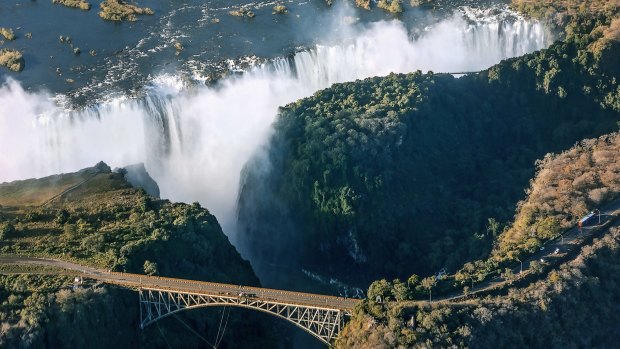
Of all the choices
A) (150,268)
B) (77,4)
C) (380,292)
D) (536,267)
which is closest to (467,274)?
(536,267)

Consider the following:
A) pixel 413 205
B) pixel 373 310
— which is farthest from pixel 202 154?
pixel 373 310

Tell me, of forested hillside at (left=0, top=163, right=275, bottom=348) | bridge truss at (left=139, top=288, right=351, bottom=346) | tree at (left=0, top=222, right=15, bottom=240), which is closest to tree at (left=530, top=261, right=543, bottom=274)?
bridge truss at (left=139, top=288, right=351, bottom=346)

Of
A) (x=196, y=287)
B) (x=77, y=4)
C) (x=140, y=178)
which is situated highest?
(x=77, y=4)

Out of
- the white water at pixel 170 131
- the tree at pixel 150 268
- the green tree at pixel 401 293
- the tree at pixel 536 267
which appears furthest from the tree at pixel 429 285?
the white water at pixel 170 131

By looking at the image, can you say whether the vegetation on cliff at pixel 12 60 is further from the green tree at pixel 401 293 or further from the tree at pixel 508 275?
the tree at pixel 508 275

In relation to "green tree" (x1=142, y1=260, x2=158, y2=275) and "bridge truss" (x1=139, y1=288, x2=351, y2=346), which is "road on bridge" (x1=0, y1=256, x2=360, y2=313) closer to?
"bridge truss" (x1=139, y1=288, x2=351, y2=346)

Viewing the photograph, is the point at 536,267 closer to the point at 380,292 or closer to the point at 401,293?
the point at 401,293
